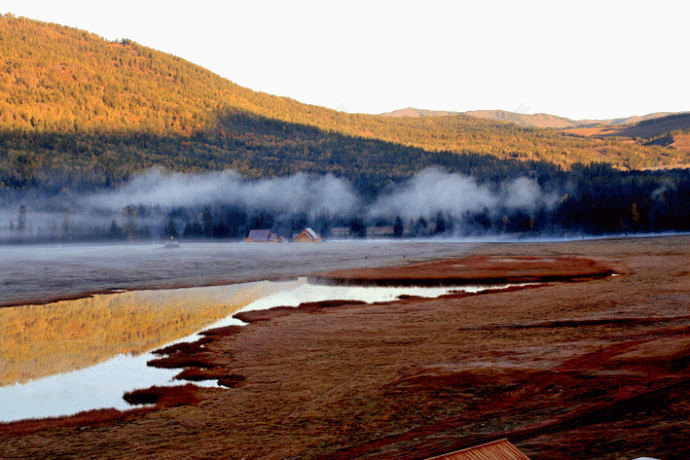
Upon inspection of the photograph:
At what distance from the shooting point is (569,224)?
116938mm

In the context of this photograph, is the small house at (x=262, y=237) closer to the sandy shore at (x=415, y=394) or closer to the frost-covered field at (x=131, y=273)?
the frost-covered field at (x=131, y=273)

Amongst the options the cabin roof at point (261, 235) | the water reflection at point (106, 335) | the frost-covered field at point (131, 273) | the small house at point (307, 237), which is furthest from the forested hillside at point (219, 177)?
the water reflection at point (106, 335)

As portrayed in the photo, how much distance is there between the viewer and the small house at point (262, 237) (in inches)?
4660

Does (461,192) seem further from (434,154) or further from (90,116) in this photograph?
(90,116)

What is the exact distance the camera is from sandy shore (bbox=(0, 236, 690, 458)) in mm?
10336

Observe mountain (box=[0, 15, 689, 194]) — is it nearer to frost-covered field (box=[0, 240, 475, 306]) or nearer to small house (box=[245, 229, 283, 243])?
small house (box=[245, 229, 283, 243])

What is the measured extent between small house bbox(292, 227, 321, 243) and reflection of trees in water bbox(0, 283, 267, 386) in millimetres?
85768

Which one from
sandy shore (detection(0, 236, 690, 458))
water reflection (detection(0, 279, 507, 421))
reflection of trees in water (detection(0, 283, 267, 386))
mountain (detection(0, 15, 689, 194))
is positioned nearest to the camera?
sandy shore (detection(0, 236, 690, 458))

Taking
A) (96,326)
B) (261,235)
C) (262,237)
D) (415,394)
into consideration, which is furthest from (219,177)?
(415,394)

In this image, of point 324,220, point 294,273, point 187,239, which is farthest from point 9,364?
point 324,220

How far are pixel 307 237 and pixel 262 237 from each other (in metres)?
9.63

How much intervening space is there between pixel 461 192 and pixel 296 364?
146045 millimetres

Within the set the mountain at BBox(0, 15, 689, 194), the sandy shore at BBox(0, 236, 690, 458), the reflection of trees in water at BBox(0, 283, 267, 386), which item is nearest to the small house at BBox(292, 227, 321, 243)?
the mountain at BBox(0, 15, 689, 194)

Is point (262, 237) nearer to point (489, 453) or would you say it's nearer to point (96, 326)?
point (96, 326)
